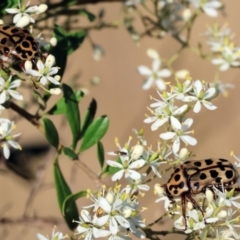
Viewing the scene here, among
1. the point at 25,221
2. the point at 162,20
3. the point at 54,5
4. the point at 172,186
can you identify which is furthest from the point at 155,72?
the point at 172,186

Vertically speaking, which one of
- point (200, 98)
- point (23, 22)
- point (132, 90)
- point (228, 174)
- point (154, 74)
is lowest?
point (132, 90)

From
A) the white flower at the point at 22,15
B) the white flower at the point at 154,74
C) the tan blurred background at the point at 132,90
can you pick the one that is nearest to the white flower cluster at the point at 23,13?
the white flower at the point at 22,15

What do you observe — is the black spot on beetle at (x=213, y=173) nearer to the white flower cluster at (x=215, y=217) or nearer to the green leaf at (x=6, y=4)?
the white flower cluster at (x=215, y=217)

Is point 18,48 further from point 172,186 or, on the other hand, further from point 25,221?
point 25,221

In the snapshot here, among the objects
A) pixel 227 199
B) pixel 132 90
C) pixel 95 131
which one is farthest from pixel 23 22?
pixel 132 90

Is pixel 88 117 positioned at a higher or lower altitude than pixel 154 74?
higher

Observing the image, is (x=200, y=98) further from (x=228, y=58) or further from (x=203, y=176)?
(x=228, y=58)

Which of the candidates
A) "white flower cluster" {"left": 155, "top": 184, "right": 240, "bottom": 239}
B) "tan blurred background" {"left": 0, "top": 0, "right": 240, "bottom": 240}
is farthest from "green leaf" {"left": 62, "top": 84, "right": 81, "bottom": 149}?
"tan blurred background" {"left": 0, "top": 0, "right": 240, "bottom": 240}
